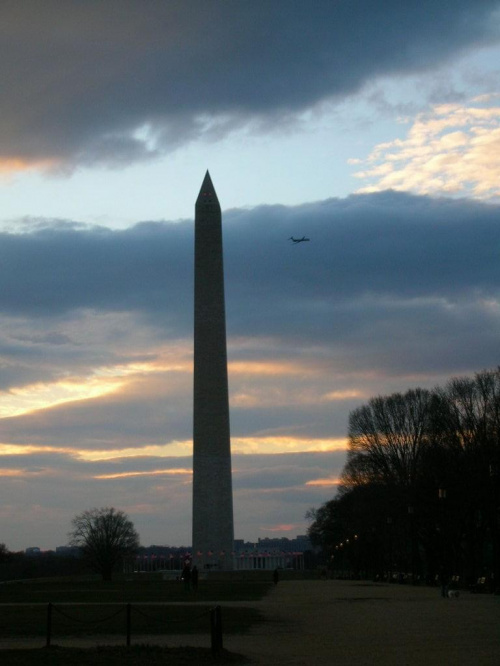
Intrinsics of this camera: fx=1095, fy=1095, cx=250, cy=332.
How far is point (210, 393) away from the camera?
83.8 metres

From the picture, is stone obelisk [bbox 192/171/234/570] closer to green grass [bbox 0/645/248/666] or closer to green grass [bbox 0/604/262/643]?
green grass [bbox 0/604/262/643]

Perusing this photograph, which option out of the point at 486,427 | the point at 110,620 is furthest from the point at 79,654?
the point at 486,427

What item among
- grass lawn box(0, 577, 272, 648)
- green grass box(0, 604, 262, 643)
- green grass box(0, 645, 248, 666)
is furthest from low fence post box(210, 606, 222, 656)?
green grass box(0, 604, 262, 643)

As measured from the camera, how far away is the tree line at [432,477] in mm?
55812

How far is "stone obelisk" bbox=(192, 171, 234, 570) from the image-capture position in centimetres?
8325

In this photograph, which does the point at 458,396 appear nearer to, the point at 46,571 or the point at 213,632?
the point at 213,632

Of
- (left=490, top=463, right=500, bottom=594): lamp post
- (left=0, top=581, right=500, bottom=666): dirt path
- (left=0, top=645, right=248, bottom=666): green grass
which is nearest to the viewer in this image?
(left=0, top=645, right=248, bottom=666): green grass

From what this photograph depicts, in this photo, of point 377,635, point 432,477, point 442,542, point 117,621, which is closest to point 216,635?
point 377,635

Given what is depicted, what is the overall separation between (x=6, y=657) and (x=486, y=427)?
135ft

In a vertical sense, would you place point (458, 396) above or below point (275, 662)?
above

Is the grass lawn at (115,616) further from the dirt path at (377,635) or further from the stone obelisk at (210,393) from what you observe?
the stone obelisk at (210,393)

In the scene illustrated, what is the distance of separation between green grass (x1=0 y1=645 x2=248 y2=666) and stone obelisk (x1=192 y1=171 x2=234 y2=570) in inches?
2410

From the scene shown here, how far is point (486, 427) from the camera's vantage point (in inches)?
2288

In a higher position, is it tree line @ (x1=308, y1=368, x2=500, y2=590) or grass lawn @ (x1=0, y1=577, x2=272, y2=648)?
tree line @ (x1=308, y1=368, x2=500, y2=590)
